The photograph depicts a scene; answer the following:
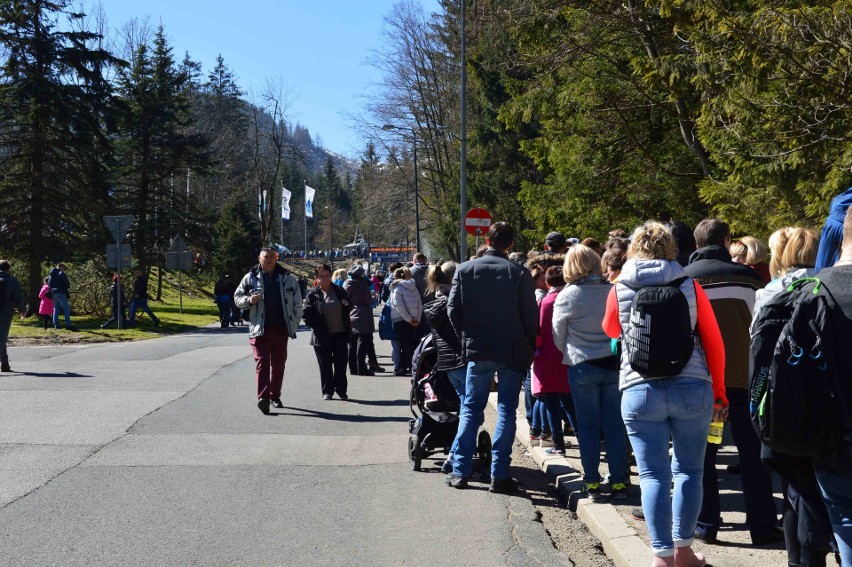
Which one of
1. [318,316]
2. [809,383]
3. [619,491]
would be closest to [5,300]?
[318,316]

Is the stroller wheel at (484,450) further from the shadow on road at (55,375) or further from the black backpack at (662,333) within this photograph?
the shadow on road at (55,375)

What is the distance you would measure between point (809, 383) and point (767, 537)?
8.75 ft

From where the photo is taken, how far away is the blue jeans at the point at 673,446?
5129mm

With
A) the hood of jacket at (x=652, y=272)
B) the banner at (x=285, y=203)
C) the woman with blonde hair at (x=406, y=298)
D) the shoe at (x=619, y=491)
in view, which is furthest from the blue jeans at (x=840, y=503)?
the banner at (x=285, y=203)

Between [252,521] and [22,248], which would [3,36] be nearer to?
[22,248]

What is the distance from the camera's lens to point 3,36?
33812 millimetres

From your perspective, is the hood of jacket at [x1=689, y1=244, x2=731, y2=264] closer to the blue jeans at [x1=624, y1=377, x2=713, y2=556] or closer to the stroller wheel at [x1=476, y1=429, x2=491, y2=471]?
the blue jeans at [x1=624, y1=377, x2=713, y2=556]

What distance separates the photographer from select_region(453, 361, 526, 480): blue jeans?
7.54 meters

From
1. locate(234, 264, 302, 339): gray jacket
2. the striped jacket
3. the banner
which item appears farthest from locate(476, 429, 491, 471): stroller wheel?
the banner

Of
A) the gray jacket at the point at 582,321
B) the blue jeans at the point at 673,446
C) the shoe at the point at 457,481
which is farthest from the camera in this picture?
the shoe at the point at 457,481

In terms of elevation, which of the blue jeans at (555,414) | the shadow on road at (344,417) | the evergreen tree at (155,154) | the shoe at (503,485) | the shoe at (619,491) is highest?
the evergreen tree at (155,154)

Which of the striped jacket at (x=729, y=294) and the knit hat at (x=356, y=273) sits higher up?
the knit hat at (x=356, y=273)

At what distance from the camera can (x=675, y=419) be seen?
518cm

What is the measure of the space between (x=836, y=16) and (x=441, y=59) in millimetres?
44186
